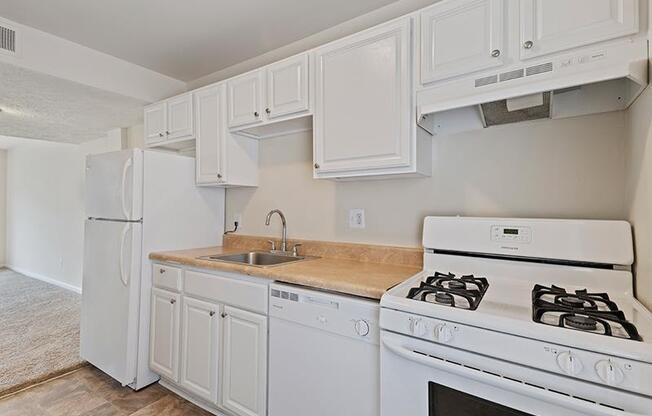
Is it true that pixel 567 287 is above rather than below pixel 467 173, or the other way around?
below

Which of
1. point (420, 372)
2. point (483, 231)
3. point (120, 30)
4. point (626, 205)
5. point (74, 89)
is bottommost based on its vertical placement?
point (420, 372)

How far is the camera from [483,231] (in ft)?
5.08

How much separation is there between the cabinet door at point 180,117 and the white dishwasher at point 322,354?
5.27ft

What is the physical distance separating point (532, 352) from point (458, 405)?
304 mm

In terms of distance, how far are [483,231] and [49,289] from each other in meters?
5.92

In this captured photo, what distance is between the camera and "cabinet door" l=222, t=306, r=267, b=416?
167 cm

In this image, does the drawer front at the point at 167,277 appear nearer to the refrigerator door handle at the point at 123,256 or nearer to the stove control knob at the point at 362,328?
the refrigerator door handle at the point at 123,256

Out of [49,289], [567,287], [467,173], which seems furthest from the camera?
[49,289]

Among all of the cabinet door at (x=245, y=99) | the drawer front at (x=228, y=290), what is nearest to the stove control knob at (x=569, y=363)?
the drawer front at (x=228, y=290)

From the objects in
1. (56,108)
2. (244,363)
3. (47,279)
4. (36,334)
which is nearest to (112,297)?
(244,363)

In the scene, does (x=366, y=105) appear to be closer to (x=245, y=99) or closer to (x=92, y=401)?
(x=245, y=99)

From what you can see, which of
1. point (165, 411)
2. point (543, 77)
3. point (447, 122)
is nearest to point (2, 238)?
point (165, 411)

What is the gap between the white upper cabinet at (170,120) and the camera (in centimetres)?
259

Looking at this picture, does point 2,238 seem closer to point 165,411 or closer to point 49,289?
point 49,289
